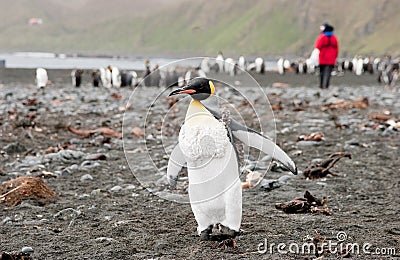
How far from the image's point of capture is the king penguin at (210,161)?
344cm

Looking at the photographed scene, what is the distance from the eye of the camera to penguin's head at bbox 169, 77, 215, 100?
3.40m

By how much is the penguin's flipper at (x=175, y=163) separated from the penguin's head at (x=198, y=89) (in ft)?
1.60

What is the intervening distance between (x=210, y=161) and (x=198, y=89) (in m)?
0.47

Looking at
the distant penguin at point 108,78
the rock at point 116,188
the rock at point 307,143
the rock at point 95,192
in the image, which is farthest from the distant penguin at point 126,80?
the rock at point 95,192

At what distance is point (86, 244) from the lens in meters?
3.56

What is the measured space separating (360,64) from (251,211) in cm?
3939

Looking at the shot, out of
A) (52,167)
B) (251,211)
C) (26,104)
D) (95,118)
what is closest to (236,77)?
(251,211)

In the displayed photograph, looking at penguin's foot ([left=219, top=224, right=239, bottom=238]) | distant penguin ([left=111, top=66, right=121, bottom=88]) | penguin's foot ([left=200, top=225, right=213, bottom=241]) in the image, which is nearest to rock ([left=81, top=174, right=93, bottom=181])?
penguin's foot ([left=200, top=225, right=213, bottom=241])

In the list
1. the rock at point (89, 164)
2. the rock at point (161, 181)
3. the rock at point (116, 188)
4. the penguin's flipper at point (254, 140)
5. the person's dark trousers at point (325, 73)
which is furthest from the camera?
the person's dark trousers at point (325, 73)

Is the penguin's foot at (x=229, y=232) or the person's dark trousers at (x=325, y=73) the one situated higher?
the person's dark trousers at (x=325, y=73)

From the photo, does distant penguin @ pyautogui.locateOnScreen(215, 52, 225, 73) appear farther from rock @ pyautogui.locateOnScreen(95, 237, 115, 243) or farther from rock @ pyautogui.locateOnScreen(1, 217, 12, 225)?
rock @ pyautogui.locateOnScreen(1, 217, 12, 225)

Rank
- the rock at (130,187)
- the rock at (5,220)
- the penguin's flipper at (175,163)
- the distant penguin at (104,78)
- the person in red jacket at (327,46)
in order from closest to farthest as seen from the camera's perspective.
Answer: the penguin's flipper at (175,163)
the rock at (5,220)
the rock at (130,187)
the person in red jacket at (327,46)
the distant penguin at (104,78)

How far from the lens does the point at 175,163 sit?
3.80 meters

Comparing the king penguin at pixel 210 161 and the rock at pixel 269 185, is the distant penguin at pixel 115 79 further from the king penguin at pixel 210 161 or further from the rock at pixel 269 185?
the king penguin at pixel 210 161
